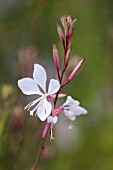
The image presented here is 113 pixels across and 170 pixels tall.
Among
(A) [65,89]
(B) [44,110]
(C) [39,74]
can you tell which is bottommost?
(B) [44,110]

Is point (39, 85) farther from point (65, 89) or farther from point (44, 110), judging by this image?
point (65, 89)

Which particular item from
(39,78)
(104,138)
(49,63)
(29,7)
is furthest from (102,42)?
(39,78)

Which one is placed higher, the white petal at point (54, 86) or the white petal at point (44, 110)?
the white petal at point (54, 86)

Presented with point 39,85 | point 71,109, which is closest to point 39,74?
point 39,85

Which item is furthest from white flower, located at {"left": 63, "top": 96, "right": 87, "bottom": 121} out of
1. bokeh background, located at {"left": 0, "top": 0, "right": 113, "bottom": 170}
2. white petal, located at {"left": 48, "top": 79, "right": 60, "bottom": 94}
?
bokeh background, located at {"left": 0, "top": 0, "right": 113, "bottom": 170}

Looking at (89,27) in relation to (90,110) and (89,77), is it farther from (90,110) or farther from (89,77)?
(90,110)

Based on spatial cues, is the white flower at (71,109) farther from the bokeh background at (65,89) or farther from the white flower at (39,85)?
the bokeh background at (65,89)

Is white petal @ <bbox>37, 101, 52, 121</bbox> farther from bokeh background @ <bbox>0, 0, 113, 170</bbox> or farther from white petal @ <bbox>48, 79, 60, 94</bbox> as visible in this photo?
bokeh background @ <bbox>0, 0, 113, 170</bbox>

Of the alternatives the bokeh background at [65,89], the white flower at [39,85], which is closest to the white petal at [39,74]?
the white flower at [39,85]

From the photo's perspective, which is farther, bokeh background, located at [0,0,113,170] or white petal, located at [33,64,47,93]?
bokeh background, located at [0,0,113,170]
